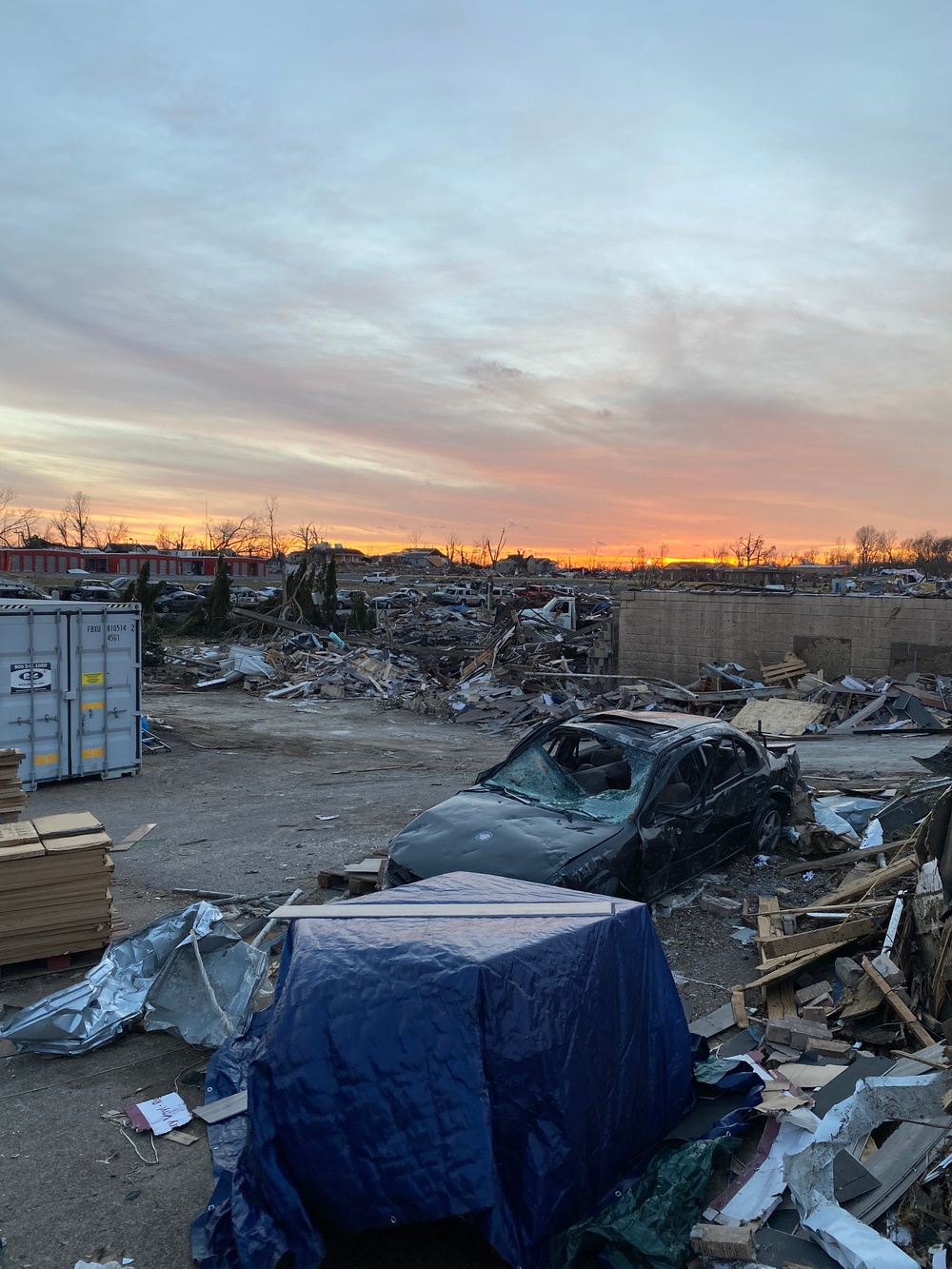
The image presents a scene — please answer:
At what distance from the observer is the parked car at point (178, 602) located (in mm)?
38859

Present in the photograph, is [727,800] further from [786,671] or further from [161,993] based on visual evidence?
[786,671]

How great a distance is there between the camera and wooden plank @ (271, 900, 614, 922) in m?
4.02

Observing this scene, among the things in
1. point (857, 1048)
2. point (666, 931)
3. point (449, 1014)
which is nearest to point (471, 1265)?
point (449, 1014)

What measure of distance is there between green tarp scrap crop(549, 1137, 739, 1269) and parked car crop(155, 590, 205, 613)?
37.3 meters

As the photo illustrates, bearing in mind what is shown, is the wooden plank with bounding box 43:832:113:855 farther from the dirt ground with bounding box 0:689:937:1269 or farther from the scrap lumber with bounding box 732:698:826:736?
the scrap lumber with bounding box 732:698:826:736

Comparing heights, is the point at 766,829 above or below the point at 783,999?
above

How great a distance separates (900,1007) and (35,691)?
35.4 feet

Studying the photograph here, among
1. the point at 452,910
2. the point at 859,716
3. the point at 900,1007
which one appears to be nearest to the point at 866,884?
the point at 900,1007

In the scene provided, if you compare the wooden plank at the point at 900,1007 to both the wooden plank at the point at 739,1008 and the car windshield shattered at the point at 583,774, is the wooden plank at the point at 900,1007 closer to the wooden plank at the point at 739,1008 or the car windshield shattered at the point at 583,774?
the wooden plank at the point at 739,1008

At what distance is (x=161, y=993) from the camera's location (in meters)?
5.22

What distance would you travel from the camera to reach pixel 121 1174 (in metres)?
4.00

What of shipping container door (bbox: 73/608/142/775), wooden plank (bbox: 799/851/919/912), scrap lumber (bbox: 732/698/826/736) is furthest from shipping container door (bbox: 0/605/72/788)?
scrap lumber (bbox: 732/698/826/736)

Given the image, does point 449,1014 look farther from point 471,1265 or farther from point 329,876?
point 329,876

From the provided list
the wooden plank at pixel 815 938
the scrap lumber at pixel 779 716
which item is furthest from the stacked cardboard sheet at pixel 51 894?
the scrap lumber at pixel 779 716
